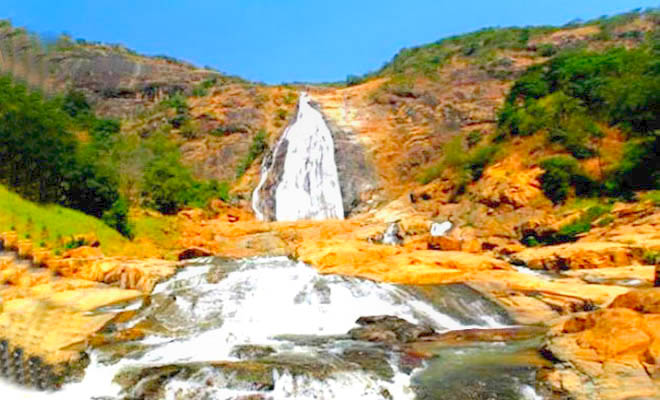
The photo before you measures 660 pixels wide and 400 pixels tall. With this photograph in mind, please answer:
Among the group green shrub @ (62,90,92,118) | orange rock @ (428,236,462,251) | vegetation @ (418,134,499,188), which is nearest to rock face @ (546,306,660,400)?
orange rock @ (428,236,462,251)

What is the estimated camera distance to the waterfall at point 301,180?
4556cm

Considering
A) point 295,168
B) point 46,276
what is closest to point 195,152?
point 295,168

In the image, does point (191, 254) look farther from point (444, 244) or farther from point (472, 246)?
point (472, 246)

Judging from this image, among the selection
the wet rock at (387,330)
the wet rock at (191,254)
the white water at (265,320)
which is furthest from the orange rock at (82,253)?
the wet rock at (387,330)

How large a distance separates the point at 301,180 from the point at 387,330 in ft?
112

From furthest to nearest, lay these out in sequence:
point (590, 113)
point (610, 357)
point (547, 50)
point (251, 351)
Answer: point (547, 50) < point (590, 113) < point (251, 351) < point (610, 357)

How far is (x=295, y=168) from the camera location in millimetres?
49219

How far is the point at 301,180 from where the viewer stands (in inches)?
1886

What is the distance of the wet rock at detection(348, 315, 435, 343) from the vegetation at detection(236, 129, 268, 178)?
133 feet

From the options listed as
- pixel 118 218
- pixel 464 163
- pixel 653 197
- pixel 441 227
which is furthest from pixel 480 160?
pixel 118 218

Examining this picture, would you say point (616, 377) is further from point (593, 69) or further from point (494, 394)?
point (593, 69)

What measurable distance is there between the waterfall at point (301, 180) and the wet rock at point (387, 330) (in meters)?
29.7

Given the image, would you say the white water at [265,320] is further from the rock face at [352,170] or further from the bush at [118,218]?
the rock face at [352,170]

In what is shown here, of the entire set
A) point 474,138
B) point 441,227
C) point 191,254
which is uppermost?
point 474,138
